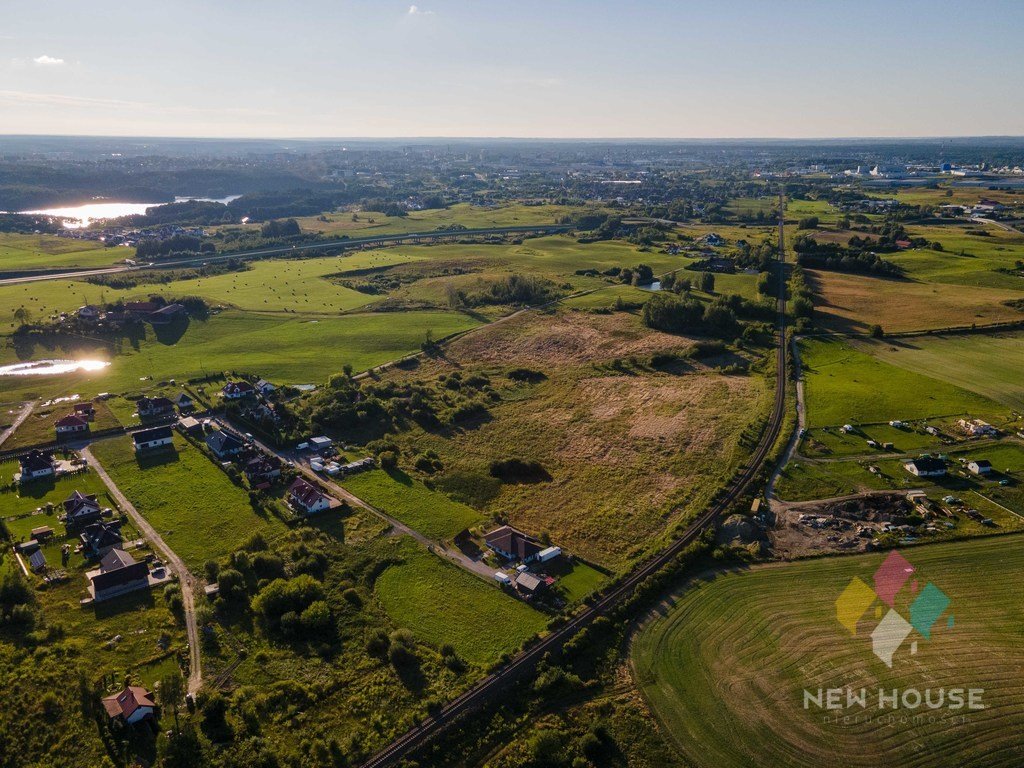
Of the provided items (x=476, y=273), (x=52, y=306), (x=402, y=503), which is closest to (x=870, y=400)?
(x=402, y=503)

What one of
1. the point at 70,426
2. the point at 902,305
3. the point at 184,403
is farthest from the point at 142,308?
the point at 902,305

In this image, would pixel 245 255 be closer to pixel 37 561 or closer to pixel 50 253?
pixel 50 253

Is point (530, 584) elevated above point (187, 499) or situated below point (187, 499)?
above

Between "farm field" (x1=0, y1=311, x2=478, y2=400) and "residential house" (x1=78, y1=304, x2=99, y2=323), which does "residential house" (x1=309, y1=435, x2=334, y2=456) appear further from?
"residential house" (x1=78, y1=304, x2=99, y2=323)

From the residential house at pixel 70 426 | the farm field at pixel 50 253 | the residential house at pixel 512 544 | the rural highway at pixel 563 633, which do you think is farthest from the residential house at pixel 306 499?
the farm field at pixel 50 253

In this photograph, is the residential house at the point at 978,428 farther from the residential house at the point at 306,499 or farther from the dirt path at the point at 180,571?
the dirt path at the point at 180,571

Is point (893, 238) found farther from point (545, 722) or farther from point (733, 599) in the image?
point (545, 722)
